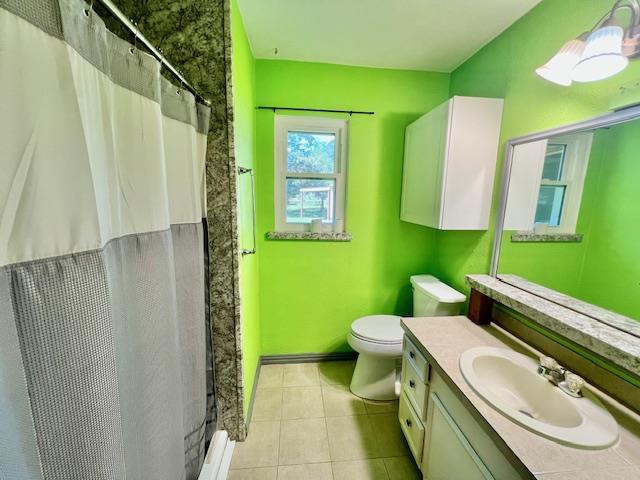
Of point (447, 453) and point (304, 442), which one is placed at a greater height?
point (447, 453)

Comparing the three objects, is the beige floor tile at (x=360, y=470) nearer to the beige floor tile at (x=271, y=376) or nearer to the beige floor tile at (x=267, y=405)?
the beige floor tile at (x=267, y=405)

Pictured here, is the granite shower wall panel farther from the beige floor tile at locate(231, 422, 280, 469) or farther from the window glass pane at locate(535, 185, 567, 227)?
the window glass pane at locate(535, 185, 567, 227)

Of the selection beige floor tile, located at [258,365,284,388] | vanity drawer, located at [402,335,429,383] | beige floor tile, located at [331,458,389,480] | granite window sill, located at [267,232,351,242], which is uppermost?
granite window sill, located at [267,232,351,242]

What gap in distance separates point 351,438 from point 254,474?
56cm

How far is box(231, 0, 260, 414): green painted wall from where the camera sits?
129 cm

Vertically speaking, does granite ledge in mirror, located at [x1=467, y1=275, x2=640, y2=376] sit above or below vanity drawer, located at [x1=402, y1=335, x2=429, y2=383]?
above

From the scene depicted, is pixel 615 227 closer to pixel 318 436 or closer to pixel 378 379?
pixel 378 379

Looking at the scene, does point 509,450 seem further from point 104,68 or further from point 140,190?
point 104,68

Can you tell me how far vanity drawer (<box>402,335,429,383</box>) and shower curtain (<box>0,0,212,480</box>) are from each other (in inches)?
40.7

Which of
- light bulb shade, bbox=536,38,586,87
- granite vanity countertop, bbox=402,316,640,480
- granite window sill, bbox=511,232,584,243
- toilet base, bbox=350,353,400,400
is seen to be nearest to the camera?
granite vanity countertop, bbox=402,316,640,480

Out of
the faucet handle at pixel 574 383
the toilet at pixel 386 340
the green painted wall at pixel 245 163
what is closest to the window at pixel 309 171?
the green painted wall at pixel 245 163

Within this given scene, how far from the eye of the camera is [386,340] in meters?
1.67

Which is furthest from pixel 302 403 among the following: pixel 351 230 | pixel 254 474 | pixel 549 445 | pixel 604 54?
pixel 604 54

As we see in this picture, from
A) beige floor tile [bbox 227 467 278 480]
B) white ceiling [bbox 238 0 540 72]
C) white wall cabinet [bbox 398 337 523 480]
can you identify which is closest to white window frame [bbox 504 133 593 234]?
white ceiling [bbox 238 0 540 72]
